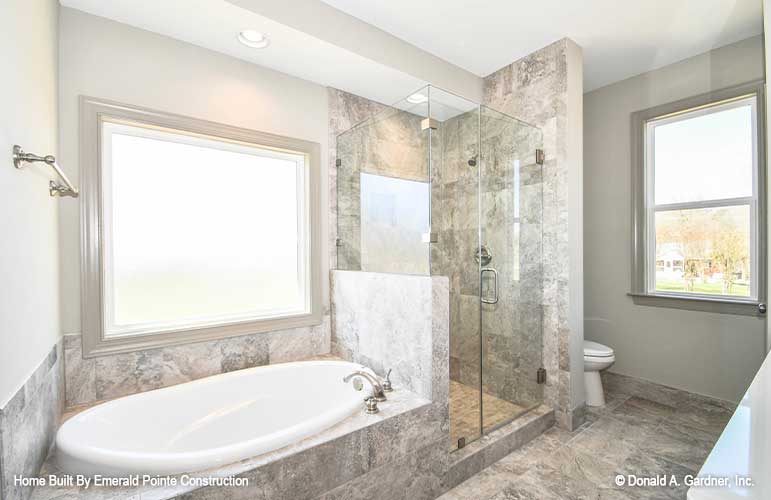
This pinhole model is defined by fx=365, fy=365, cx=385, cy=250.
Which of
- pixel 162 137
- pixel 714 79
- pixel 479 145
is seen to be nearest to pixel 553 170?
pixel 479 145

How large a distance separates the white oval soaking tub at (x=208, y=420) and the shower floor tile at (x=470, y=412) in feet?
1.96

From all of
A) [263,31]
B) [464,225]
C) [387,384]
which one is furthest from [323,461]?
[263,31]

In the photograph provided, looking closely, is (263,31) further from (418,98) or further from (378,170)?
(378,170)

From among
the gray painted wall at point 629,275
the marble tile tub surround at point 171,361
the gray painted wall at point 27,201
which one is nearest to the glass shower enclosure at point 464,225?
the marble tile tub surround at point 171,361

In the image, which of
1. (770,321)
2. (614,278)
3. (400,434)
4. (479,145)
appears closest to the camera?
(400,434)

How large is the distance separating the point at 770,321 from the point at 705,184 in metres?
1.27

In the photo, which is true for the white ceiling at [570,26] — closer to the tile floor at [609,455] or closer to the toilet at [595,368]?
the toilet at [595,368]

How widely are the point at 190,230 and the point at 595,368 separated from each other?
304 cm

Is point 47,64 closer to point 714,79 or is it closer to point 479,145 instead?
point 479,145

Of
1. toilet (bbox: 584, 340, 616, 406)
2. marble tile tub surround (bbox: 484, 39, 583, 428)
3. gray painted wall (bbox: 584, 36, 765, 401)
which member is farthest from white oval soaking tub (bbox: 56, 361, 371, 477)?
gray painted wall (bbox: 584, 36, 765, 401)

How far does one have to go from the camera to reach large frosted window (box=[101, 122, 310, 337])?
2066 mm

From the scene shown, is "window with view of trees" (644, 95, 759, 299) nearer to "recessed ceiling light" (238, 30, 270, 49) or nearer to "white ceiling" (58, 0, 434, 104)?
"white ceiling" (58, 0, 434, 104)

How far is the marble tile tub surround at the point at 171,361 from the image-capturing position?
189 centimetres

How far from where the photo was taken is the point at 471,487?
1.92m
